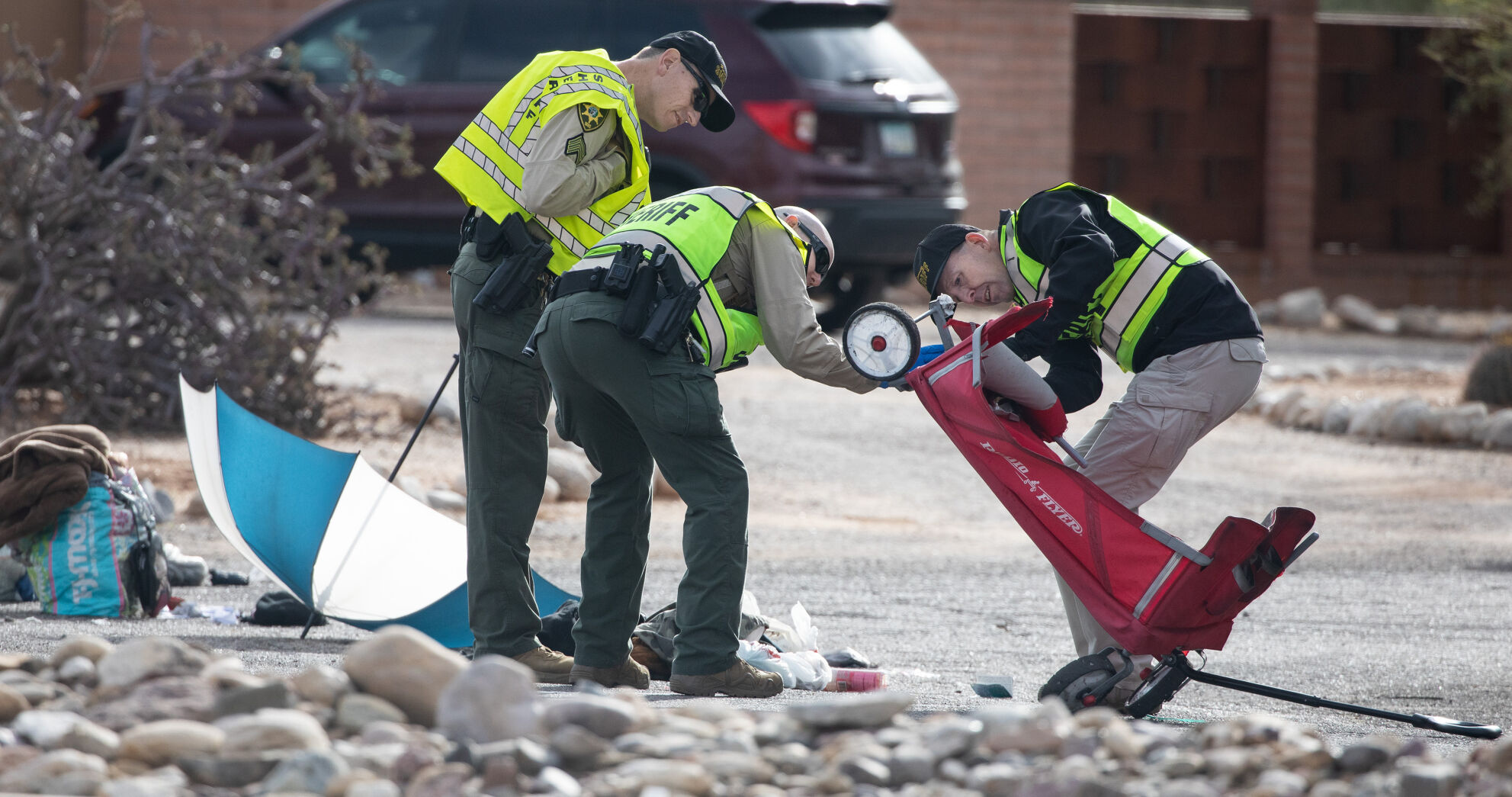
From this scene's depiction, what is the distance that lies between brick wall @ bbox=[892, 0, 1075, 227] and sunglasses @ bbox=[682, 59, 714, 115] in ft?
39.8

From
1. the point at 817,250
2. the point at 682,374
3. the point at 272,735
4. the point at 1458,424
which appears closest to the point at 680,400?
the point at 682,374

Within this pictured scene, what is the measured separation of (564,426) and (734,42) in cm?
783

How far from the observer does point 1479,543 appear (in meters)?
8.45

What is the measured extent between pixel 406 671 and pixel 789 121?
29.0ft

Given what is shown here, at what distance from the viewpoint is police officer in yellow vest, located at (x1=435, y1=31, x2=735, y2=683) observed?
15.7 ft

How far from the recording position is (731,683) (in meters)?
4.57

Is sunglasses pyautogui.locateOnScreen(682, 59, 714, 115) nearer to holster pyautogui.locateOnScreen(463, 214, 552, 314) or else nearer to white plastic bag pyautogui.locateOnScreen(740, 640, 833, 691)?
holster pyautogui.locateOnScreen(463, 214, 552, 314)

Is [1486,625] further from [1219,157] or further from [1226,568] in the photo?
[1219,157]

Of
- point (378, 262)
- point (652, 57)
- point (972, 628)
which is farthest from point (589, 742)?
point (378, 262)

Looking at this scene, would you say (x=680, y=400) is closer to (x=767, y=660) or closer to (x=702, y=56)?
(x=767, y=660)

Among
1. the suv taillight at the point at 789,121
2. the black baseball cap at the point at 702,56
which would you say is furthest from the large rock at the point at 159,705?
the suv taillight at the point at 789,121

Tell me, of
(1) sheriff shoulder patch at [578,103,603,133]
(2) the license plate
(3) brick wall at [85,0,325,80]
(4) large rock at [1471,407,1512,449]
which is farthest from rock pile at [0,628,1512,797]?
(3) brick wall at [85,0,325,80]

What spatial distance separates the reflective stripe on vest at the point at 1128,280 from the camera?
4.85 meters

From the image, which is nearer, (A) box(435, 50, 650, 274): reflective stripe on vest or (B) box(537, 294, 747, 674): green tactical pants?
(B) box(537, 294, 747, 674): green tactical pants
